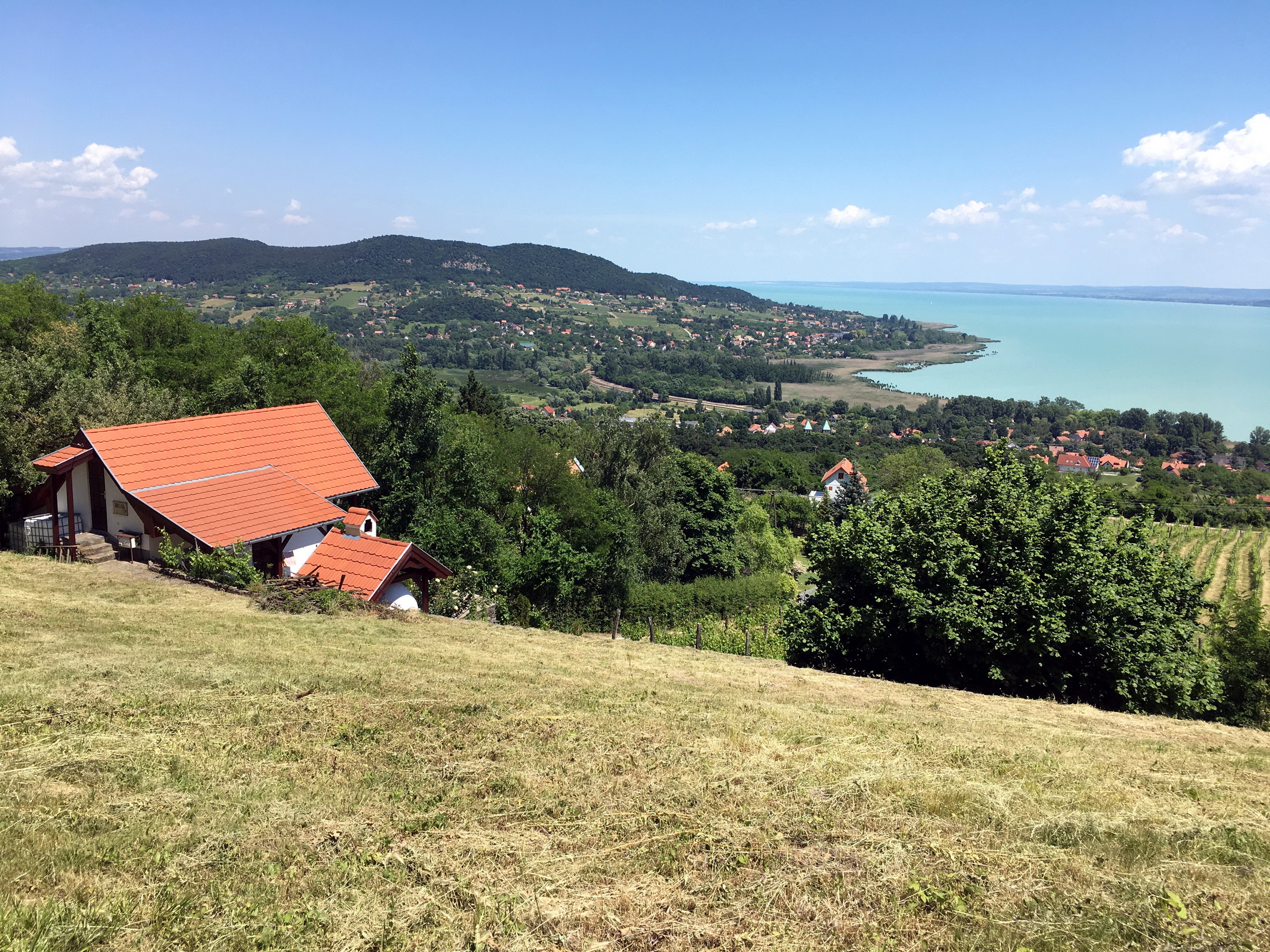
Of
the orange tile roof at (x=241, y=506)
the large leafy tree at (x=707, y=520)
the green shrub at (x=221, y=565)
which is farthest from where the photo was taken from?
the large leafy tree at (x=707, y=520)

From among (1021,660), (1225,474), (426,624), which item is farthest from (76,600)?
(1225,474)

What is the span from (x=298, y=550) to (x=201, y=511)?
2354 mm

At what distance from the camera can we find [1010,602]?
50.3ft

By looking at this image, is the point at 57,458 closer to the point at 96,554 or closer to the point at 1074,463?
the point at 96,554

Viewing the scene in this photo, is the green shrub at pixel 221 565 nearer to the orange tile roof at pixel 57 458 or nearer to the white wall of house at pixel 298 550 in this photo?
the white wall of house at pixel 298 550

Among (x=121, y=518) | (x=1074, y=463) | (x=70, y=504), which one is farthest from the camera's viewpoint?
(x=1074, y=463)

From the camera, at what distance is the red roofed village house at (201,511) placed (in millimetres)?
17531

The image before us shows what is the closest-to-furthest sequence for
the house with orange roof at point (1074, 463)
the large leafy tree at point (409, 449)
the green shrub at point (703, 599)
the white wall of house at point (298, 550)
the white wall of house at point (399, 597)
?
1. the white wall of house at point (399, 597)
2. the white wall of house at point (298, 550)
3. the large leafy tree at point (409, 449)
4. the green shrub at point (703, 599)
5. the house with orange roof at point (1074, 463)

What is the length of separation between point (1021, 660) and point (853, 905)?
39.9 ft

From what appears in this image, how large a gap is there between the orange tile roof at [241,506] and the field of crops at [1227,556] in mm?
48047

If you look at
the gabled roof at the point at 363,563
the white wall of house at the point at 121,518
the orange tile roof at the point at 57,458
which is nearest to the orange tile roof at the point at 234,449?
the white wall of house at the point at 121,518

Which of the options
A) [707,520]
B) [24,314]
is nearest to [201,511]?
[24,314]

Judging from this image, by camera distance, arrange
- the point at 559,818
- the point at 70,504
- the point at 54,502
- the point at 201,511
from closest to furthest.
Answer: the point at 559,818 → the point at 201,511 → the point at 70,504 → the point at 54,502

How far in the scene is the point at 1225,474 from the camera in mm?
100250
